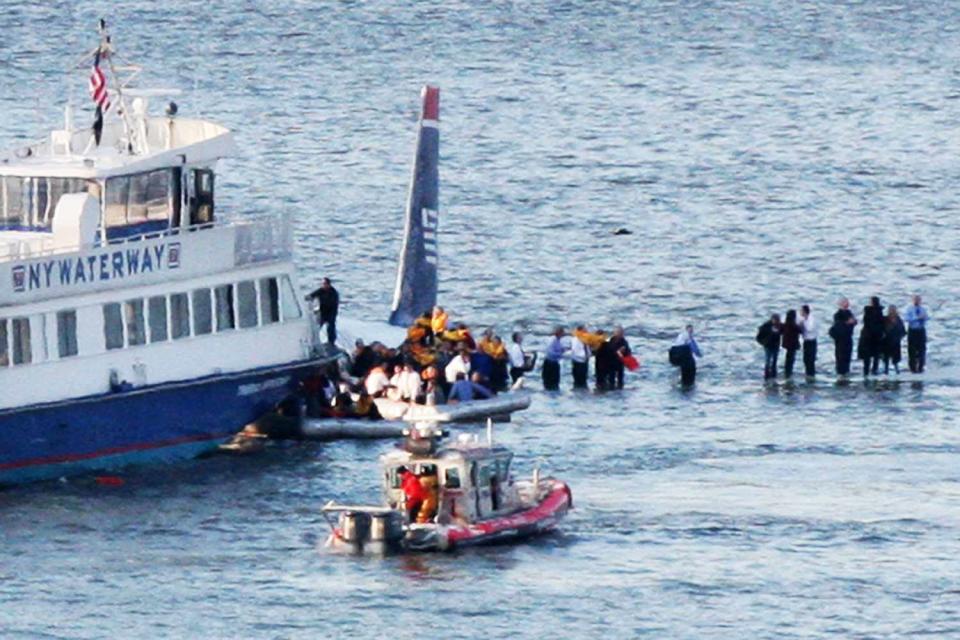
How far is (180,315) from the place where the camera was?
67.2m

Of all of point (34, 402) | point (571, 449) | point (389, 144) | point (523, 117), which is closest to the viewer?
point (34, 402)

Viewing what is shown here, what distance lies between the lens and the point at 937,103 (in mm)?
149500

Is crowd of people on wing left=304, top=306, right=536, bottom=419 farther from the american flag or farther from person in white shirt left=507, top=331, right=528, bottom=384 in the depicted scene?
the american flag

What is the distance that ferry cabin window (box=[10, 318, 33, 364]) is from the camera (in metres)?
64.0

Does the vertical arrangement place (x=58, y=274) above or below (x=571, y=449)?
above

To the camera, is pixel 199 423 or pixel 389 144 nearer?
pixel 199 423

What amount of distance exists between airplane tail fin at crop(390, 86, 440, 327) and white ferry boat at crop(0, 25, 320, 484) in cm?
1003

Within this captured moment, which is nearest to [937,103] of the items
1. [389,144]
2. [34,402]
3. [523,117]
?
[523,117]

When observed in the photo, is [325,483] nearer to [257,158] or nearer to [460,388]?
[460,388]

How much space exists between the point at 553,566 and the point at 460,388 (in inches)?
518

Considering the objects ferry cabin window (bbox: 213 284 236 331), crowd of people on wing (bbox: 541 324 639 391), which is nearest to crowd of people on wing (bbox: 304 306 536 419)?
crowd of people on wing (bbox: 541 324 639 391)

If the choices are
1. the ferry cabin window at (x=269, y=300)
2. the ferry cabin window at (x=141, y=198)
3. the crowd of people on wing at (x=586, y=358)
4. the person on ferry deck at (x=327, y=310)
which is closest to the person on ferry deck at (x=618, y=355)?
the crowd of people on wing at (x=586, y=358)

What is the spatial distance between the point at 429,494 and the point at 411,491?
326 millimetres

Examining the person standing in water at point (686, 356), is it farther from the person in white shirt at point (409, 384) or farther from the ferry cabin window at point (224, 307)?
the ferry cabin window at point (224, 307)
